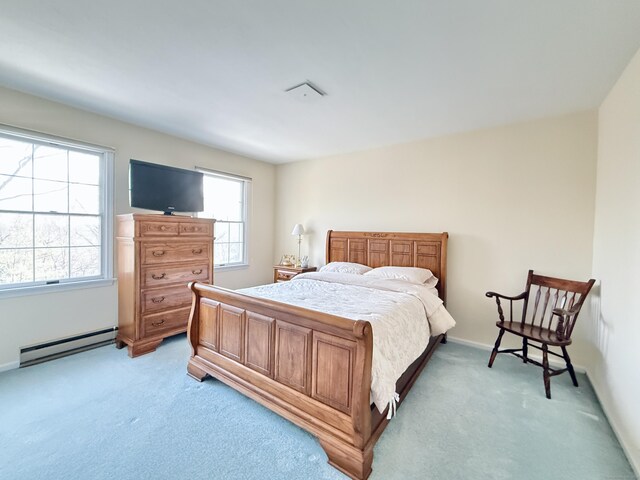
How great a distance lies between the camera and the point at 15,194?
8.39ft

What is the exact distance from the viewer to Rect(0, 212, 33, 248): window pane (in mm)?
2500

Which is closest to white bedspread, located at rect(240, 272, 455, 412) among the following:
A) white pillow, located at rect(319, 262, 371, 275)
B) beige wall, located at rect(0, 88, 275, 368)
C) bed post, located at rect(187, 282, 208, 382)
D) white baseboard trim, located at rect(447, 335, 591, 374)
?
white pillow, located at rect(319, 262, 371, 275)

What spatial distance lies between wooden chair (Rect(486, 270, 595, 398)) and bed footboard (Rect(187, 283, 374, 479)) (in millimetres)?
1778

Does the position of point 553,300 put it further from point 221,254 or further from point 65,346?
point 65,346

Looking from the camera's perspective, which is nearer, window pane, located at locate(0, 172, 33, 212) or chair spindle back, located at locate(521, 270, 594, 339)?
chair spindle back, located at locate(521, 270, 594, 339)

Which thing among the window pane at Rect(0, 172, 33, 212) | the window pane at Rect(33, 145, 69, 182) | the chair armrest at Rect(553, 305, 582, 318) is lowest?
the chair armrest at Rect(553, 305, 582, 318)

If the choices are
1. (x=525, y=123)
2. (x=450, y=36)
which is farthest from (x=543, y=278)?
(x=450, y=36)

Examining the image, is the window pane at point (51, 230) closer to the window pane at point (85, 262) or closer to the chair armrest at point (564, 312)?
the window pane at point (85, 262)

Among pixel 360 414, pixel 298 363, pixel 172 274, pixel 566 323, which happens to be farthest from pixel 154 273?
pixel 566 323

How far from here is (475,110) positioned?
8.87ft

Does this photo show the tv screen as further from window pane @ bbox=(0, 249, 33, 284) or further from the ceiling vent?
the ceiling vent

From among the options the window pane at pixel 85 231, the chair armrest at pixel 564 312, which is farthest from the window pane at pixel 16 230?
the chair armrest at pixel 564 312

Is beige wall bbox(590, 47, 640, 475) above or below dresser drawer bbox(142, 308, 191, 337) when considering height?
above

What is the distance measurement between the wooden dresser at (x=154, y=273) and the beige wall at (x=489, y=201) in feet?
7.46
